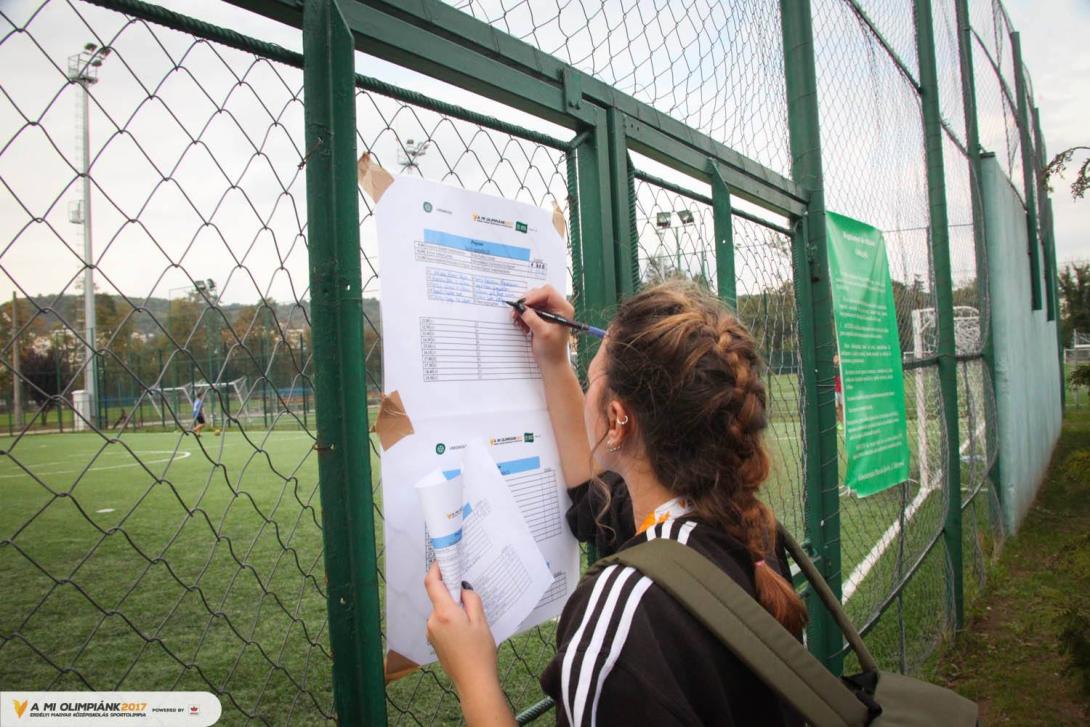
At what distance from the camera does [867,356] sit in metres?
2.93

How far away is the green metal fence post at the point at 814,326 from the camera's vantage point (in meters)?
2.60

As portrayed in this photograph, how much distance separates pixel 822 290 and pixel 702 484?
1.80m

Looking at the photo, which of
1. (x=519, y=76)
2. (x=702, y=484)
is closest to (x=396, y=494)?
(x=702, y=484)

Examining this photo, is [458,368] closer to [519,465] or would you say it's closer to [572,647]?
[519,465]

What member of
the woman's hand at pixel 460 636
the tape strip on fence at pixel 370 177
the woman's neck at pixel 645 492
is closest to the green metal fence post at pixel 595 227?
the woman's neck at pixel 645 492

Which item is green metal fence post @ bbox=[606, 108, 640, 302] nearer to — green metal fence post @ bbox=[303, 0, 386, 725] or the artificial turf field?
the artificial turf field

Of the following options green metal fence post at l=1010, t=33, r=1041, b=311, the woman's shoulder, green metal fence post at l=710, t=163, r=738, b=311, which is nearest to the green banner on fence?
green metal fence post at l=710, t=163, r=738, b=311

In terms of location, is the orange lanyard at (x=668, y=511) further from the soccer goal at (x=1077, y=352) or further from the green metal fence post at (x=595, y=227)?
the soccer goal at (x=1077, y=352)

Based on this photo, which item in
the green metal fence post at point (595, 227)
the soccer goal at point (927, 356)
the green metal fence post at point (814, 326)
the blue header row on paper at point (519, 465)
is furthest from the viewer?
the soccer goal at point (927, 356)

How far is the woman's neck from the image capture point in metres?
1.19

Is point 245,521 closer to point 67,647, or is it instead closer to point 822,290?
point 67,647

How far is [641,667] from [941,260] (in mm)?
4020

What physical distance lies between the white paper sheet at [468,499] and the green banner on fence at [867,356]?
1.62 metres

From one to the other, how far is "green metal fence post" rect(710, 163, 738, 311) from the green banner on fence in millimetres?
757
